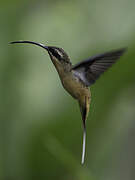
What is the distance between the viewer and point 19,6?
191cm

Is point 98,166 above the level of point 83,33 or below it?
below

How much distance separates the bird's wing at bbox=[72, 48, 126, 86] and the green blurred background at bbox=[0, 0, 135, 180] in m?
0.44

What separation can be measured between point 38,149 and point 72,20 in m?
0.69

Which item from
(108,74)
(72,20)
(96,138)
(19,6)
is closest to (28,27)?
(19,6)

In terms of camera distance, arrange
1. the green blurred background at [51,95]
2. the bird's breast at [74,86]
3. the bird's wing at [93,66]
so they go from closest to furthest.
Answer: the bird's wing at [93,66] < the bird's breast at [74,86] < the green blurred background at [51,95]

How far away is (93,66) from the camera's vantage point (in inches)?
46.5

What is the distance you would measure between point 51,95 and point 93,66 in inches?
25.7

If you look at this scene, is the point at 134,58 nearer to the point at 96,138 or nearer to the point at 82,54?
the point at 82,54

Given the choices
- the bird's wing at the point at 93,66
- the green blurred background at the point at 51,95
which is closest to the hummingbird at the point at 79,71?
the bird's wing at the point at 93,66

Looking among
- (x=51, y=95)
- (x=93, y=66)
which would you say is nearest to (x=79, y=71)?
(x=93, y=66)

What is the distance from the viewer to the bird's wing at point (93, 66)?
40.7 inches

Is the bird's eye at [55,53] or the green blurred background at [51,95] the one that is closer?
the bird's eye at [55,53]

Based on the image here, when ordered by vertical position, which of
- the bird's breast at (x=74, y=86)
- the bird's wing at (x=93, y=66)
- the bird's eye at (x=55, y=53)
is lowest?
the bird's breast at (x=74, y=86)

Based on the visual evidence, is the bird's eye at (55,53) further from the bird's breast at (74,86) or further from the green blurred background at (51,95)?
the green blurred background at (51,95)
